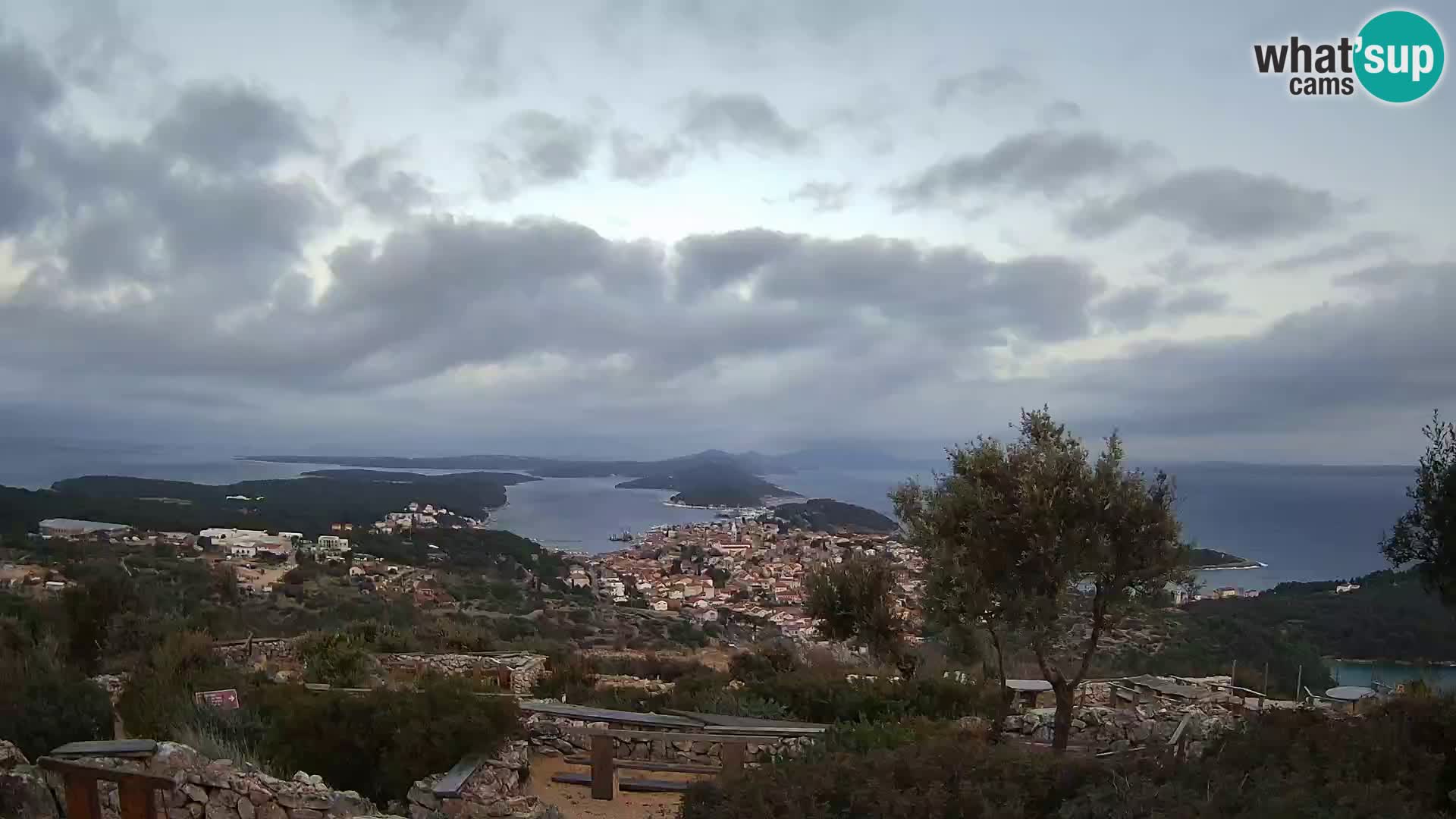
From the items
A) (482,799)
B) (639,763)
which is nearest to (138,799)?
(482,799)

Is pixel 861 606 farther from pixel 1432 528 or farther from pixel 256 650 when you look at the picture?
pixel 256 650

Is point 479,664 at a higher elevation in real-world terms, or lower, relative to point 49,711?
lower

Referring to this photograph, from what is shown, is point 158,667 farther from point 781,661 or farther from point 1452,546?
point 1452,546

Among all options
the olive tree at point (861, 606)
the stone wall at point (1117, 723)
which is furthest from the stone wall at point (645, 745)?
the olive tree at point (861, 606)

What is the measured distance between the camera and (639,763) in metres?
9.01

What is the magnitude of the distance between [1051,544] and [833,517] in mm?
47165

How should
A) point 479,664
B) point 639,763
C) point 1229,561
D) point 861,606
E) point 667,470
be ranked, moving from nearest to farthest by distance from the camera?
1. point 639,763
2. point 479,664
3. point 861,606
4. point 1229,561
5. point 667,470

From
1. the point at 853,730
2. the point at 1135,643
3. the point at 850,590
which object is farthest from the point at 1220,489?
the point at 853,730

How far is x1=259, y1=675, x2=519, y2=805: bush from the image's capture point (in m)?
7.36

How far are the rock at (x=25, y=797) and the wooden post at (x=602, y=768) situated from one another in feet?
14.3

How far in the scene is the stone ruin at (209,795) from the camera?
20.2 ft

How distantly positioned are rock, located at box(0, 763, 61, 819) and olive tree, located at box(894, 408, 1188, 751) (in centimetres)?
810

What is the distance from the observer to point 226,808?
6172 mm

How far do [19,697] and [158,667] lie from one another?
9.30 ft
